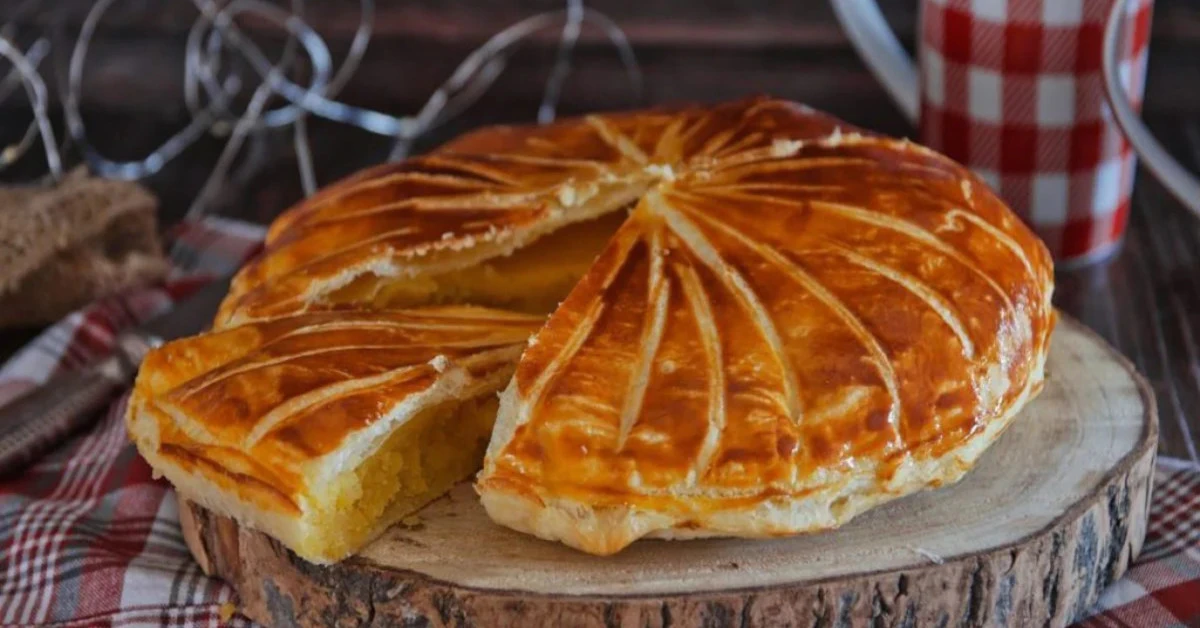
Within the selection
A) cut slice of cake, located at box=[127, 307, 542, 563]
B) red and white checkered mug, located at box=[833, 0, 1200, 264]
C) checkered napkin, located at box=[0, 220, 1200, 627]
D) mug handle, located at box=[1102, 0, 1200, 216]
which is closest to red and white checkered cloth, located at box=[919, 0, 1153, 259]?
red and white checkered mug, located at box=[833, 0, 1200, 264]

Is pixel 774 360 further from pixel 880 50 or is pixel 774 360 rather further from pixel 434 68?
pixel 434 68

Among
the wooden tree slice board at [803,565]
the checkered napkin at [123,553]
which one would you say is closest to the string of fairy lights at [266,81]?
the checkered napkin at [123,553]

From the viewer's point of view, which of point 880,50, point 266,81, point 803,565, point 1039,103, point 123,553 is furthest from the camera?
point 266,81

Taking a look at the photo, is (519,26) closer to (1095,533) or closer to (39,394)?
(39,394)

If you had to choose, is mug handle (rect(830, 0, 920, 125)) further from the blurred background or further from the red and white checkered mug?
the blurred background

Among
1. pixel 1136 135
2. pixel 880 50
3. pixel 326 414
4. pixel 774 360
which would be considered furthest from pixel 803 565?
pixel 880 50
